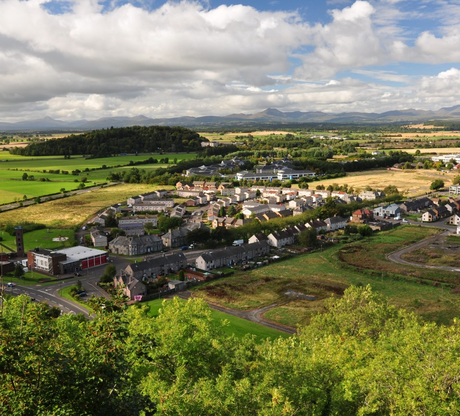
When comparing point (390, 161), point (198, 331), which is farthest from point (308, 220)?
point (390, 161)

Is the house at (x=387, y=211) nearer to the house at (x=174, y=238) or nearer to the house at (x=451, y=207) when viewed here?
the house at (x=451, y=207)

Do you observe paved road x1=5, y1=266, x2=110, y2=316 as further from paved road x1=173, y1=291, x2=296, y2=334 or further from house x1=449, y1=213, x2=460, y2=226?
house x1=449, y1=213, x2=460, y2=226

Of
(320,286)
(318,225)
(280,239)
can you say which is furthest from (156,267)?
(318,225)

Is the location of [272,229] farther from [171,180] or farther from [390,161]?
[390,161]

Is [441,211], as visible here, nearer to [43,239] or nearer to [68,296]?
[68,296]

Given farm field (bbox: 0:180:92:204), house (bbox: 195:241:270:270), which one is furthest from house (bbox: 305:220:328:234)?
farm field (bbox: 0:180:92:204)
